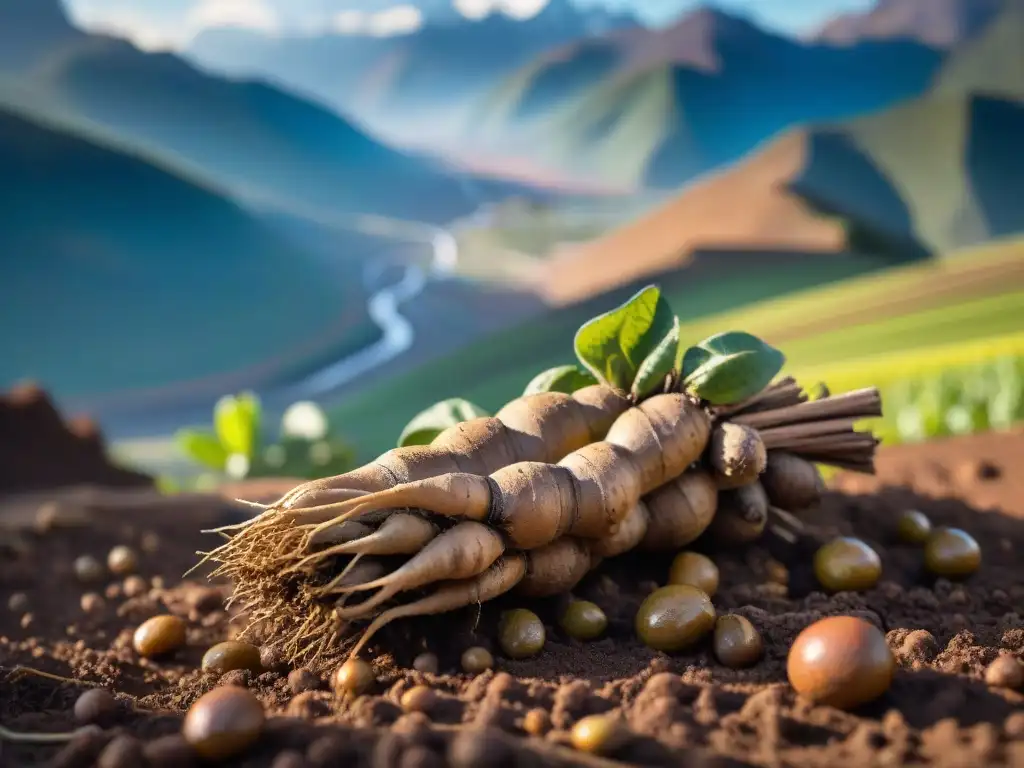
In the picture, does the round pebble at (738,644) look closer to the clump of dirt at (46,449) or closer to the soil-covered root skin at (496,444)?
the soil-covered root skin at (496,444)

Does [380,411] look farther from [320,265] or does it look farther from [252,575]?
[252,575]

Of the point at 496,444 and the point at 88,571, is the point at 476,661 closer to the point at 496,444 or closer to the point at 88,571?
the point at 496,444

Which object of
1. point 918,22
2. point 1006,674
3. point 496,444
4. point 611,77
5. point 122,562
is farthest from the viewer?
point 611,77

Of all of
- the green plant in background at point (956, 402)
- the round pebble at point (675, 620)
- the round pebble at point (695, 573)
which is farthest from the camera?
the green plant in background at point (956, 402)

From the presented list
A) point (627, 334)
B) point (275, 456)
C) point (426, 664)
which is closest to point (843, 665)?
point (426, 664)

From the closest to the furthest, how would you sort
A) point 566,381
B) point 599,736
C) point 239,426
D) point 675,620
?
point 599,736, point 675,620, point 566,381, point 239,426

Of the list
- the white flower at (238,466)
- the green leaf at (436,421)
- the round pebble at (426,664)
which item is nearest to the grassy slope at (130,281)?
the white flower at (238,466)

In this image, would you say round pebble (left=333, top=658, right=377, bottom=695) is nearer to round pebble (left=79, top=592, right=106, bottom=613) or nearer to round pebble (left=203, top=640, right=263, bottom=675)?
round pebble (left=203, top=640, right=263, bottom=675)

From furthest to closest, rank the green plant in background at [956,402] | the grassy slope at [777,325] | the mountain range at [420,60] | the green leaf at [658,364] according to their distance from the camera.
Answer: the mountain range at [420,60]
the grassy slope at [777,325]
the green plant in background at [956,402]
the green leaf at [658,364]
